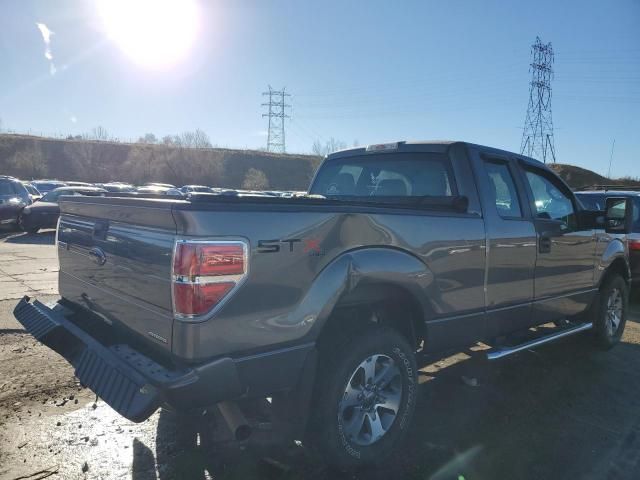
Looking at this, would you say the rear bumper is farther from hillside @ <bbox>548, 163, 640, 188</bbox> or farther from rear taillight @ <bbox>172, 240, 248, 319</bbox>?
hillside @ <bbox>548, 163, 640, 188</bbox>

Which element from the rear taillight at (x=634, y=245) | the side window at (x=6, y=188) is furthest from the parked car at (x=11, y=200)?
the rear taillight at (x=634, y=245)

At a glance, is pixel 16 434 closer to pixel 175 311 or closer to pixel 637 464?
pixel 175 311

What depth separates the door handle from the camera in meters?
4.18

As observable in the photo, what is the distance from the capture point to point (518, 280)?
156 inches

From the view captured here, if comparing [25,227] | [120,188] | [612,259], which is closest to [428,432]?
[612,259]

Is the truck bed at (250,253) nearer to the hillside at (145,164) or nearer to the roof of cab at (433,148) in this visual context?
the roof of cab at (433,148)

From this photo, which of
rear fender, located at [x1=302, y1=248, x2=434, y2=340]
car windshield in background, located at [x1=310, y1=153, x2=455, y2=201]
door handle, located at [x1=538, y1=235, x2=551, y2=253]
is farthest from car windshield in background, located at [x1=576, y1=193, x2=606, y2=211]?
rear fender, located at [x1=302, y1=248, x2=434, y2=340]

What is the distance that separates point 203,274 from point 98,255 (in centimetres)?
109

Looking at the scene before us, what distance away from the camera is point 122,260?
2762 mm

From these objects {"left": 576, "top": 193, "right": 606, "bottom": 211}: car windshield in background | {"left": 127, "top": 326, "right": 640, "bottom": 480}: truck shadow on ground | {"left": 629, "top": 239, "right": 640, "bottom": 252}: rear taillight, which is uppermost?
{"left": 576, "top": 193, "right": 606, "bottom": 211}: car windshield in background

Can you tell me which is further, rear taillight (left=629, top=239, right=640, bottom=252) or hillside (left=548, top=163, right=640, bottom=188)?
hillside (left=548, top=163, right=640, bottom=188)

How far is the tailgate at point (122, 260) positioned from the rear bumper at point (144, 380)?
6.0 inches

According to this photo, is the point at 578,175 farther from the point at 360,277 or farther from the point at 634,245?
the point at 360,277

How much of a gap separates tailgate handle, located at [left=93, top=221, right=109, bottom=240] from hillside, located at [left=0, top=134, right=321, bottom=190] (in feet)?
240
